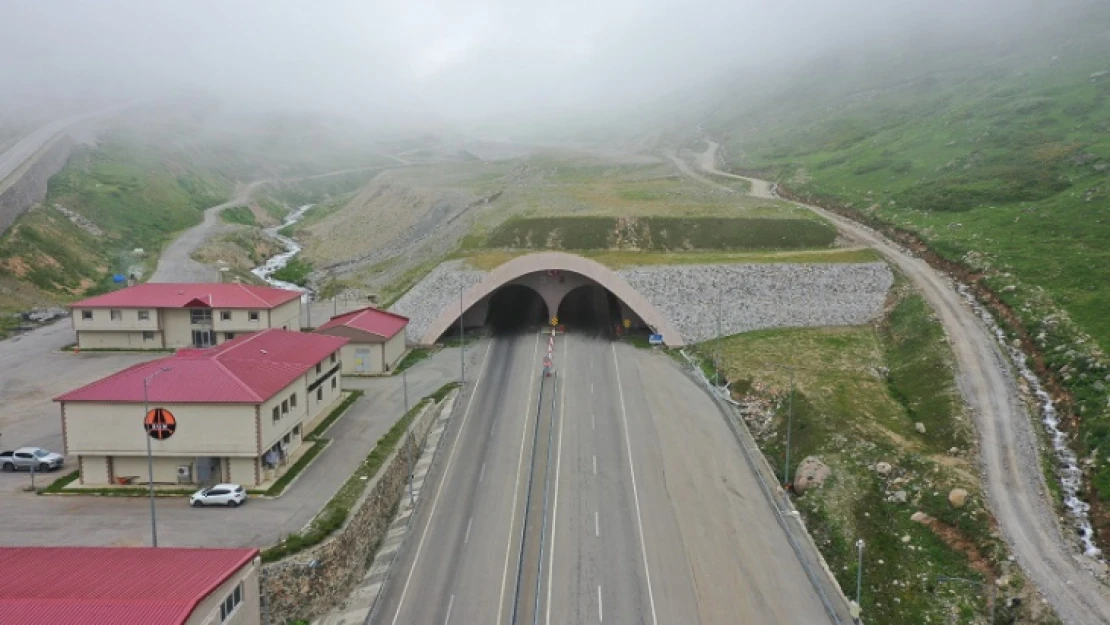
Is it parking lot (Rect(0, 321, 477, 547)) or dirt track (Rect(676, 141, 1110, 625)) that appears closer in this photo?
dirt track (Rect(676, 141, 1110, 625))

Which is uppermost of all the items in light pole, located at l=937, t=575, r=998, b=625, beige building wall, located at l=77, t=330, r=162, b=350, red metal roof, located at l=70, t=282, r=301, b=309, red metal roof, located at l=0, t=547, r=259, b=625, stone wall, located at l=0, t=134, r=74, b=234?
stone wall, located at l=0, t=134, r=74, b=234

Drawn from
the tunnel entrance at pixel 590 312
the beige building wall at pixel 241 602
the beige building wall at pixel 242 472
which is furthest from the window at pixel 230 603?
the tunnel entrance at pixel 590 312

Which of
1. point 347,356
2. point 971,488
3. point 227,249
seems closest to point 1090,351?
point 971,488

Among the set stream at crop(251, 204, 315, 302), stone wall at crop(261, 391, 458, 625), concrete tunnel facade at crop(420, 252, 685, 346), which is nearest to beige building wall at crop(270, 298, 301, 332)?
stream at crop(251, 204, 315, 302)

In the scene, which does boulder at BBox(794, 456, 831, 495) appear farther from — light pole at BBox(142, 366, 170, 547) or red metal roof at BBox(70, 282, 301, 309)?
red metal roof at BBox(70, 282, 301, 309)

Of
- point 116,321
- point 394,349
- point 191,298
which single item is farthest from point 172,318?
point 394,349

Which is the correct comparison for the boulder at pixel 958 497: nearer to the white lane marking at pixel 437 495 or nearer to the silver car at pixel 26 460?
the white lane marking at pixel 437 495

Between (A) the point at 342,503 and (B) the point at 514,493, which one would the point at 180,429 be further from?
(B) the point at 514,493
